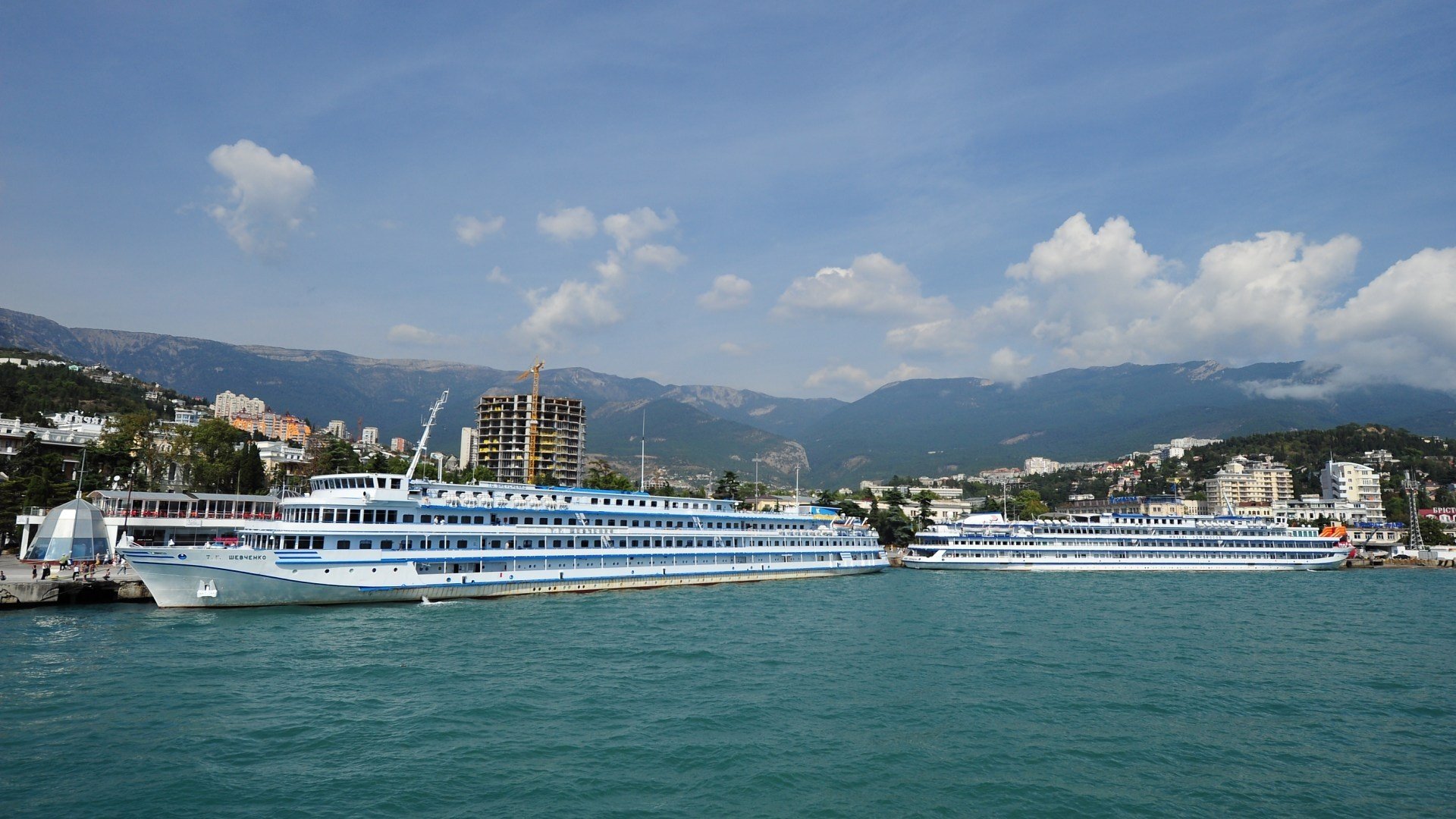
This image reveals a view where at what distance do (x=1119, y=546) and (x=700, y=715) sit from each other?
6586 cm

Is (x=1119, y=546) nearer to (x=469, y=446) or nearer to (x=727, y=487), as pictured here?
(x=727, y=487)

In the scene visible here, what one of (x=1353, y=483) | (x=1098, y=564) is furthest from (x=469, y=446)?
(x=1353, y=483)

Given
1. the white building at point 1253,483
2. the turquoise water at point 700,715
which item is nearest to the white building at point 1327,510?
the white building at point 1253,483

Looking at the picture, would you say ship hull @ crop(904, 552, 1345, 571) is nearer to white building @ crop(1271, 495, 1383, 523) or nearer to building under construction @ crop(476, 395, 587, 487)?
white building @ crop(1271, 495, 1383, 523)

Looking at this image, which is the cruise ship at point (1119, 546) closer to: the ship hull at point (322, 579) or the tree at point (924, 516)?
the tree at point (924, 516)

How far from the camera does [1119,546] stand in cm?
7506

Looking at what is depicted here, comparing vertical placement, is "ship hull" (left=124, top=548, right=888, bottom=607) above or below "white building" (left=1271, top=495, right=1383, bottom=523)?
below

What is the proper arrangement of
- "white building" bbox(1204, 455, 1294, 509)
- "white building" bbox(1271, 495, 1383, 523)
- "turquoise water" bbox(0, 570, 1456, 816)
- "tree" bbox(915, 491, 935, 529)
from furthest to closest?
"white building" bbox(1204, 455, 1294, 509), "white building" bbox(1271, 495, 1383, 523), "tree" bbox(915, 491, 935, 529), "turquoise water" bbox(0, 570, 1456, 816)

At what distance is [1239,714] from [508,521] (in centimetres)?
3419

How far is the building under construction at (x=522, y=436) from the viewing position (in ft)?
449

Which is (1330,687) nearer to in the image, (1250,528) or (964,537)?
(964,537)

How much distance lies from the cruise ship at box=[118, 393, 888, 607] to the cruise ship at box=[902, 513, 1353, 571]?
2523 cm

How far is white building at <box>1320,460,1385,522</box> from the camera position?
463 feet

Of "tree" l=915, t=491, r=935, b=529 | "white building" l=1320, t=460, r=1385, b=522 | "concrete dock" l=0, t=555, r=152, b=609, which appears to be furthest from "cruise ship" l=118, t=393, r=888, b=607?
"white building" l=1320, t=460, r=1385, b=522
